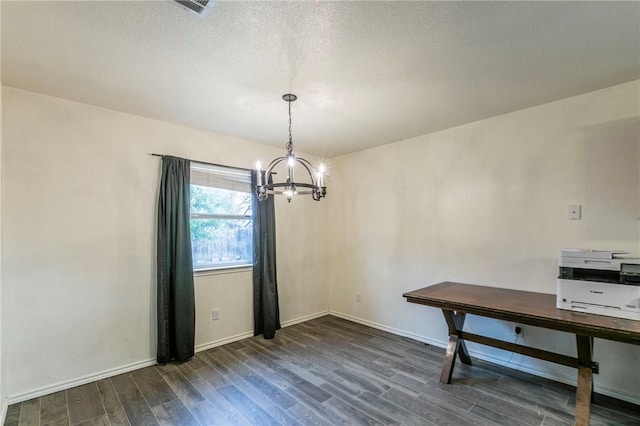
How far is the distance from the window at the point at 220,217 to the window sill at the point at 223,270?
0.04 metres

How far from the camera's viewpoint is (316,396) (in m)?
2.36

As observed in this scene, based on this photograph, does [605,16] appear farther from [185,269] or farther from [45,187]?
[45,187]

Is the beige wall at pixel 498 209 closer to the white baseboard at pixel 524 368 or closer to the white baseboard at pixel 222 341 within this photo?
the white baseboard at pixel 524 368

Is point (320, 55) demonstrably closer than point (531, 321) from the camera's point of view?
Yes

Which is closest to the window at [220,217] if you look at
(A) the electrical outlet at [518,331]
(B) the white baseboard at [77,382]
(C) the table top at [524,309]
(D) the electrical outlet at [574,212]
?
(B) the white baseboard at [77,382]

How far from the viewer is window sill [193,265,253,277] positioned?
3.28 meters

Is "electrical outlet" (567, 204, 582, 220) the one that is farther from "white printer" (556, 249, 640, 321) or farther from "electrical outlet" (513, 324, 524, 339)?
"electrical outlet" (513, 324, 524, 339)

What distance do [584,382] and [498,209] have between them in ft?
4.97

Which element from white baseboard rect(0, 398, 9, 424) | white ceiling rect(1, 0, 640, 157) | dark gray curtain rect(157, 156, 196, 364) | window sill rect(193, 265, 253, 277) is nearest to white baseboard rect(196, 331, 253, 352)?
dark gray curtain rect(157, 156, 196, 364)

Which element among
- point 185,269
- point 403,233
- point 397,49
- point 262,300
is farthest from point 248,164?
point 397,49

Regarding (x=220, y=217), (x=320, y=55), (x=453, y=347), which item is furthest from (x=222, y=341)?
(x=320, y=55)

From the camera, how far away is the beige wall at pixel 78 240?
232 centimetres

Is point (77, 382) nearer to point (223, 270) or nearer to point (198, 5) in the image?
point (223, 270)

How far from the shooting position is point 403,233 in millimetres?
3691
